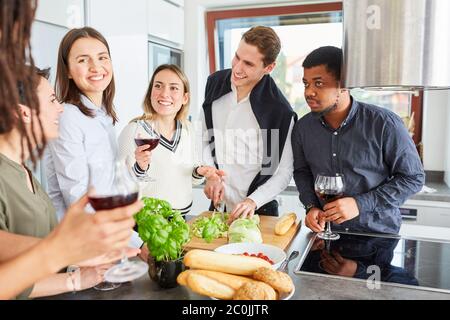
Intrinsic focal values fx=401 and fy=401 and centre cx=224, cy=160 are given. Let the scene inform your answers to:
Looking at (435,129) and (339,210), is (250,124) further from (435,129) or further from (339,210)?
(435,129)

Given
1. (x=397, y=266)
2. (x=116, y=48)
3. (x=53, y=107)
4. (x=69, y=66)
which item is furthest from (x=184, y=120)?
(x=397, y=266)

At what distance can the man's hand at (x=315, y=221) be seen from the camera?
161 cm

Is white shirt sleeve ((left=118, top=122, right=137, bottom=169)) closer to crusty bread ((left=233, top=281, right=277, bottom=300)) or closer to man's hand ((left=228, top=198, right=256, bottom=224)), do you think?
man's hand ((left=228, top=198, right=256, bottom=224))

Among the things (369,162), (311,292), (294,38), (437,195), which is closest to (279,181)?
(369,162)

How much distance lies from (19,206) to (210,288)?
20.7 inches

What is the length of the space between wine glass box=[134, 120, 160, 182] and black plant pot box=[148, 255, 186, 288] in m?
0.59

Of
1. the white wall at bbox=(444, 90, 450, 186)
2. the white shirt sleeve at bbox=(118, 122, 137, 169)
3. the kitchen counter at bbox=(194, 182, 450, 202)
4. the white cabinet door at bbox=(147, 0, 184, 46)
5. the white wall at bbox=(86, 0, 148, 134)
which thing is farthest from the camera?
the white wall at bbox=(444, 90, 450, 186)

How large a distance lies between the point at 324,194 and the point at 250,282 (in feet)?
2.19

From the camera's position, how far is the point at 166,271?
42.3 inches

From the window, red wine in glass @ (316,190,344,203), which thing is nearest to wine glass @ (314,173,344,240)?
red wine in glass @ (316,190,344,203)

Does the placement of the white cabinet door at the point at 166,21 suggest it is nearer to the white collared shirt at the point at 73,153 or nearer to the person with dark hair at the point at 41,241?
the white collared shirt at the point at 73,153

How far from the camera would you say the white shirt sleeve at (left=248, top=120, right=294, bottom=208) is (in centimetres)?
198

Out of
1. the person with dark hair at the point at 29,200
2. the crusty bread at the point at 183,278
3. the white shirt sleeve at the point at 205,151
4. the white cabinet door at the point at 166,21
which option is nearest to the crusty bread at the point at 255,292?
the crusty bread at the point at 183,278
